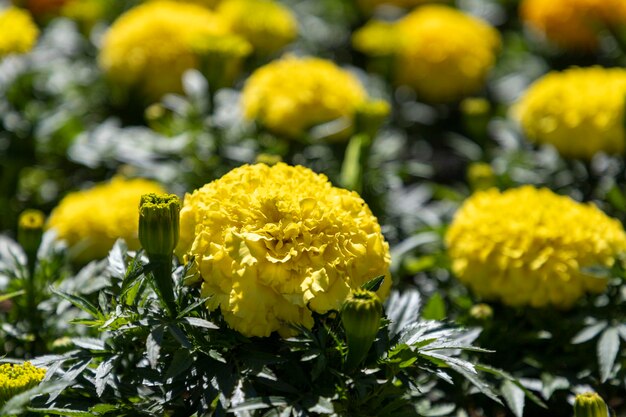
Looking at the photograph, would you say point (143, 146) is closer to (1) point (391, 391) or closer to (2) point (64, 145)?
(2) point (64, 145)

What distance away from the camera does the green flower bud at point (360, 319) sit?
1.55 m

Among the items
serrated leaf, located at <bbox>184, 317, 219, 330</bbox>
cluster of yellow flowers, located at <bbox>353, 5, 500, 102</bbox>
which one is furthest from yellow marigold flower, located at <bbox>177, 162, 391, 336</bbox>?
cluster of yellow flowers, located at <bbox>353, 5, 500, 102</bbox>

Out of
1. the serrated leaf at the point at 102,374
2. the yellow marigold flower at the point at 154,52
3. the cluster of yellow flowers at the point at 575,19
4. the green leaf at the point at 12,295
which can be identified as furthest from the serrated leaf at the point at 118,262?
the cluster of yellow flowers at the point at 575,19

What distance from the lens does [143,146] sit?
3.01m

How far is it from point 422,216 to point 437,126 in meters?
1.08

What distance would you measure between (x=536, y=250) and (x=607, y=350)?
1.12 feet

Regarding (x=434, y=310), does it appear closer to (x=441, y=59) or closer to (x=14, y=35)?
(x=441, y=59)

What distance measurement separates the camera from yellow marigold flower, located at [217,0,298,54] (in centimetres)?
348

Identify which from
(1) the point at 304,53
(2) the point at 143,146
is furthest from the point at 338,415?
(1) the point at 304,53

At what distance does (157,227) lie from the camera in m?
1.64

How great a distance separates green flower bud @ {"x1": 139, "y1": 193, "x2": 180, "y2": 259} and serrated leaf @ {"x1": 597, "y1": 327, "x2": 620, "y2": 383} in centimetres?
111

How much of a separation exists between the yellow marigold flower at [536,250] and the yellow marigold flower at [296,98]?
0.72 meters

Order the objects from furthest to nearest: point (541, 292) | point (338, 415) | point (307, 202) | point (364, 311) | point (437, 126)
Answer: point (437, 126) < point (541, 292) < point (307, 202) < point (338, 415) < point (364, 311)

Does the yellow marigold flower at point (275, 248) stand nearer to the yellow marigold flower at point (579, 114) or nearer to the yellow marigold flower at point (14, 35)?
the yellow marigold flower at point (579, 114)
